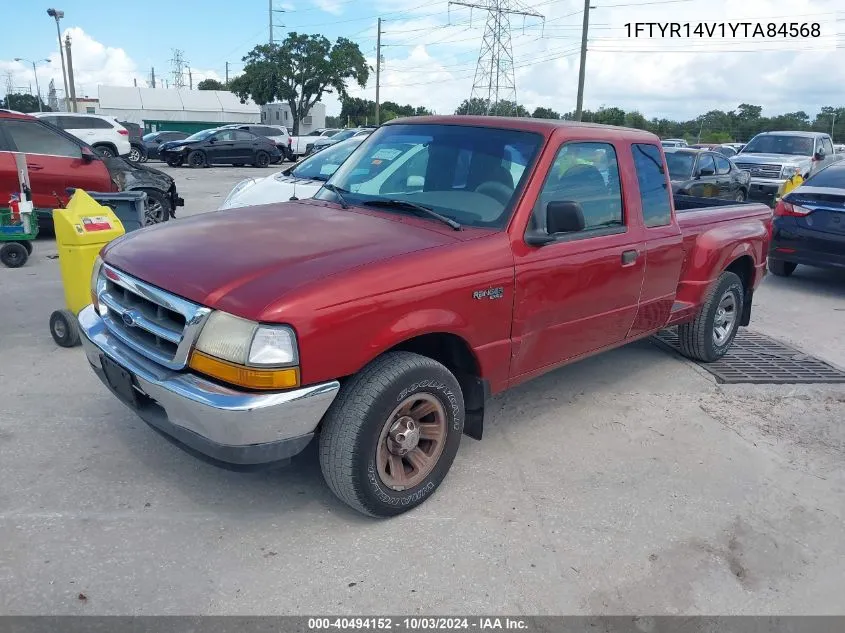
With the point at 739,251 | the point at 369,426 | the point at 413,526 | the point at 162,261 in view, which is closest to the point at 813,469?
the point at 739,251

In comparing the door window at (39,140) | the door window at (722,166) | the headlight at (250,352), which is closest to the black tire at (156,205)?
the door window at (39,140)

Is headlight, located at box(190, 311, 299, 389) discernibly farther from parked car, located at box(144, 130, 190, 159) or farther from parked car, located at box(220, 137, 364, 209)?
parked car, located at box(144, 130, 190, 159)

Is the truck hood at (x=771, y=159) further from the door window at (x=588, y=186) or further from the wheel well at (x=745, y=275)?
the door window at (x=588, y=186)

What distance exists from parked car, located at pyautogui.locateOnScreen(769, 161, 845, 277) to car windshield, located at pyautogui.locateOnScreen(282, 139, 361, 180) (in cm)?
560

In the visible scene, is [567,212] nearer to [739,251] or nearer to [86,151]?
[739,251]

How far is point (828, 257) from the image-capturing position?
8336 millimetres

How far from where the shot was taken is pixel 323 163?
332 inches

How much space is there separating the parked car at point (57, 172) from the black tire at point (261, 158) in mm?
17517

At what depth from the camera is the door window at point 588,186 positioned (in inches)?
148

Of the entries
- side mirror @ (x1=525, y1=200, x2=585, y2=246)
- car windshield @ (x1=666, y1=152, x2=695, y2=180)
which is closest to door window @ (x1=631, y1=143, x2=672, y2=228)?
side mirror @ (x1=525, y1=200, x2=585, y2=246)

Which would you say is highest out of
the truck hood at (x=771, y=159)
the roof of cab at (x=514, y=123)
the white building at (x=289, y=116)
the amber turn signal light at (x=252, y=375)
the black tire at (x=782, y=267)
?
the white building at (x=289, y=116)

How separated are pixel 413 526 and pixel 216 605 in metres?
0.98

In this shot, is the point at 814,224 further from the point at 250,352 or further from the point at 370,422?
the point at 250,352

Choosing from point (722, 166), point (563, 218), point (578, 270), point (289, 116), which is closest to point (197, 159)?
point (722, 166)
